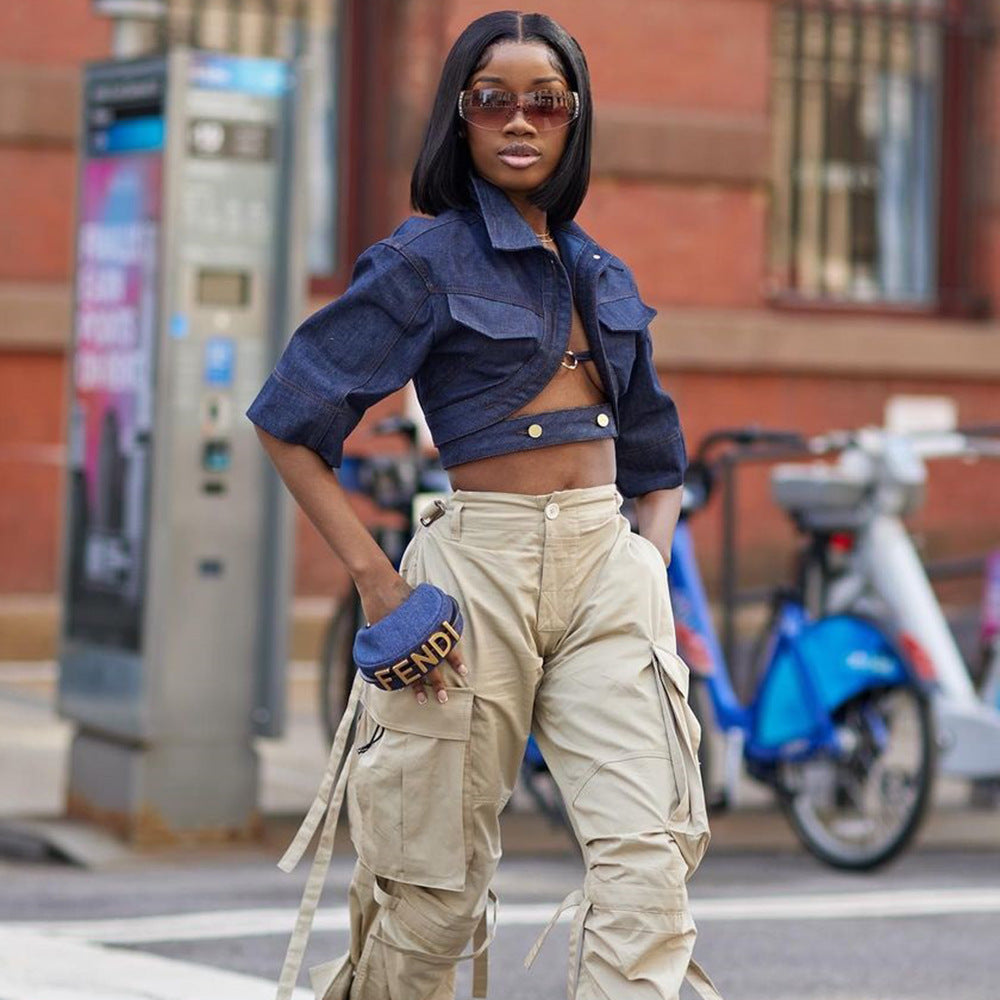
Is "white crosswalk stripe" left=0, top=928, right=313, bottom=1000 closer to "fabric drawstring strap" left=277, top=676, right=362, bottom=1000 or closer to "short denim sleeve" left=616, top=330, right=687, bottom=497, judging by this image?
"fabric drawstring strap" left=277, top=676, right=362, bottom=1000

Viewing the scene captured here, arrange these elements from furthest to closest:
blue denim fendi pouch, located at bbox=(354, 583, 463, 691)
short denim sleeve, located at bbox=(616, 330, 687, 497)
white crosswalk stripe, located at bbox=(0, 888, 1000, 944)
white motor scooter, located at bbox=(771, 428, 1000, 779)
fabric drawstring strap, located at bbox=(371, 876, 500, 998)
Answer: white motor scooter, located at bbox=(771, 428, 1000, 779), white crosswalk stripe, located at bbox=(0, 888, 1000, 944), short denim sleeve, located at bbox=(616, 330, 687, 497), fabric drawstring strap, located at bbox=(371, 876, 500, 998), blue denim fendi pouch, located at bbox=(354, 583, 463, 691)

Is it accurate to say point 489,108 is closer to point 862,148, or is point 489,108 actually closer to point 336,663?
point 336,663

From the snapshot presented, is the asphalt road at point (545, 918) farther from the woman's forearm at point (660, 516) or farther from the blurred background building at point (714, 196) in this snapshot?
the blurred background building at point (714, 196)

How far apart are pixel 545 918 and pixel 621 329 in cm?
289

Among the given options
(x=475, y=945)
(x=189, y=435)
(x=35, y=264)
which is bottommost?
(x=475, y=945)

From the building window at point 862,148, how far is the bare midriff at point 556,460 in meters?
9.55

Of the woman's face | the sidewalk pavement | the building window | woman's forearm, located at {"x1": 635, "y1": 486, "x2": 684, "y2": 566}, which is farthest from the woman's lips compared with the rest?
the building window

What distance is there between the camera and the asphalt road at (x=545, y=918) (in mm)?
6066

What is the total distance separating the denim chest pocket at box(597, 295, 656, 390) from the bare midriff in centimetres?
4

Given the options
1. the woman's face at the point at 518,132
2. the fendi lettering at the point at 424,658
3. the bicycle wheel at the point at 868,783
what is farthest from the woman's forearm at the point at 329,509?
the bicycle wheel at the point at 868,783

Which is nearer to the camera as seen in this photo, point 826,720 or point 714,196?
point 826,720

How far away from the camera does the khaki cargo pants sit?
422 cm

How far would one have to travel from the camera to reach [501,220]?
4316mm

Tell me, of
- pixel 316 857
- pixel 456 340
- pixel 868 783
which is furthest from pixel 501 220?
pixel 868 783
